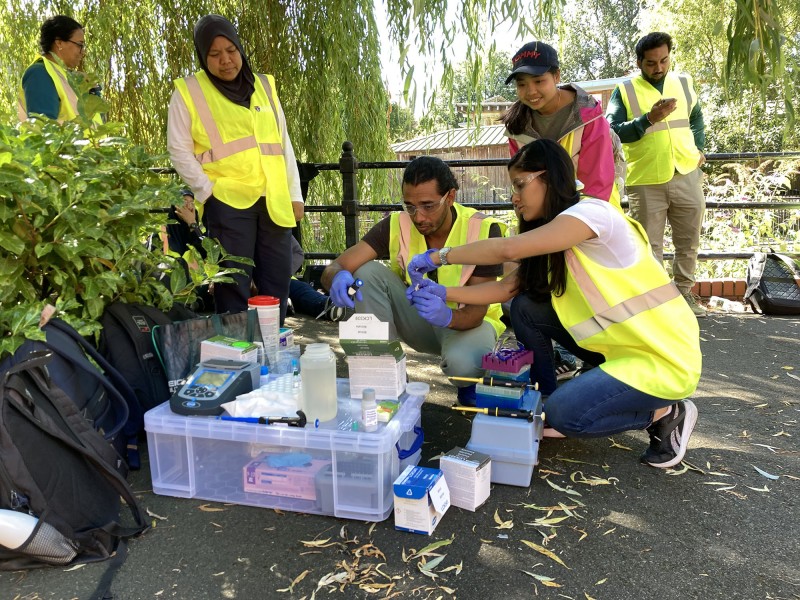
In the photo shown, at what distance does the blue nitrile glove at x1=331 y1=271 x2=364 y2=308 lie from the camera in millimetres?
2814

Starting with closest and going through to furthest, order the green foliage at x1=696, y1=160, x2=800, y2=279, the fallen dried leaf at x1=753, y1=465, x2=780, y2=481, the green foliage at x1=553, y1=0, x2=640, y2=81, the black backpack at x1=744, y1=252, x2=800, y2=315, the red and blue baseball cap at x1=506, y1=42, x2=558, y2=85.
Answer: the fallen dried leaf at x1=753, y1=465, x2=780, y2=481, the red and blue baseball cap at x1=506, y1=42, x2=558, y2=85, the black backpack at x1=744, y1=252, x2=800, y2=315, the green foliage at x1=696, y1=160, x2=800, y2=279, the green foliage at x1=553, y1=0, x2=640, y2=81

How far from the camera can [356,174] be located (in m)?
5.11

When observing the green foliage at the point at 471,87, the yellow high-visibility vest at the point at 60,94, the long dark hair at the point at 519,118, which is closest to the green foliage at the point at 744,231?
the green foliage at the point at 471,87

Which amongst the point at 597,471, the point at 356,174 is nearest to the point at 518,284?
the point at 597,471

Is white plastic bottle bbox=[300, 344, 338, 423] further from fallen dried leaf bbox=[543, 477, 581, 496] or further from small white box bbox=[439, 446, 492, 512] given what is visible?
fallen dried leaf bbox=[543, 477, 581, 496]

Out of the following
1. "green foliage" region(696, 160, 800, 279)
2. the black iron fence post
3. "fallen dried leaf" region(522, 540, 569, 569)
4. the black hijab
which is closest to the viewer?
"fallen dried leaf" region(522, 540, 569, 569)

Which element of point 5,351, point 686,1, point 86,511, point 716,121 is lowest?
point 86,511

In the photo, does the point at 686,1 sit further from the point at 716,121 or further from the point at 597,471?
the point at 597,471

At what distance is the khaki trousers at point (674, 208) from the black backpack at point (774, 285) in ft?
1.86

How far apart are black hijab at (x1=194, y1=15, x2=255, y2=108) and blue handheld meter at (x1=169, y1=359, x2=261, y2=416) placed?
1613 millimetres

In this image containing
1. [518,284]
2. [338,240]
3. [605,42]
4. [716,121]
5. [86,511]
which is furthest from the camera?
[605,42]

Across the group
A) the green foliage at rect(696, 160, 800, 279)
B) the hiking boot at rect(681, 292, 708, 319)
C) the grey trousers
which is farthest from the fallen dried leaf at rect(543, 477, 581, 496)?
the green foliage at rect(696, 160, 800, 279)

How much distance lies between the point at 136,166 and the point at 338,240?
2787mm

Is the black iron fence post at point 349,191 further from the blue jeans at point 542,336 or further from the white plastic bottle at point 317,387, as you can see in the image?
the white plastic bottle at point 317,387
